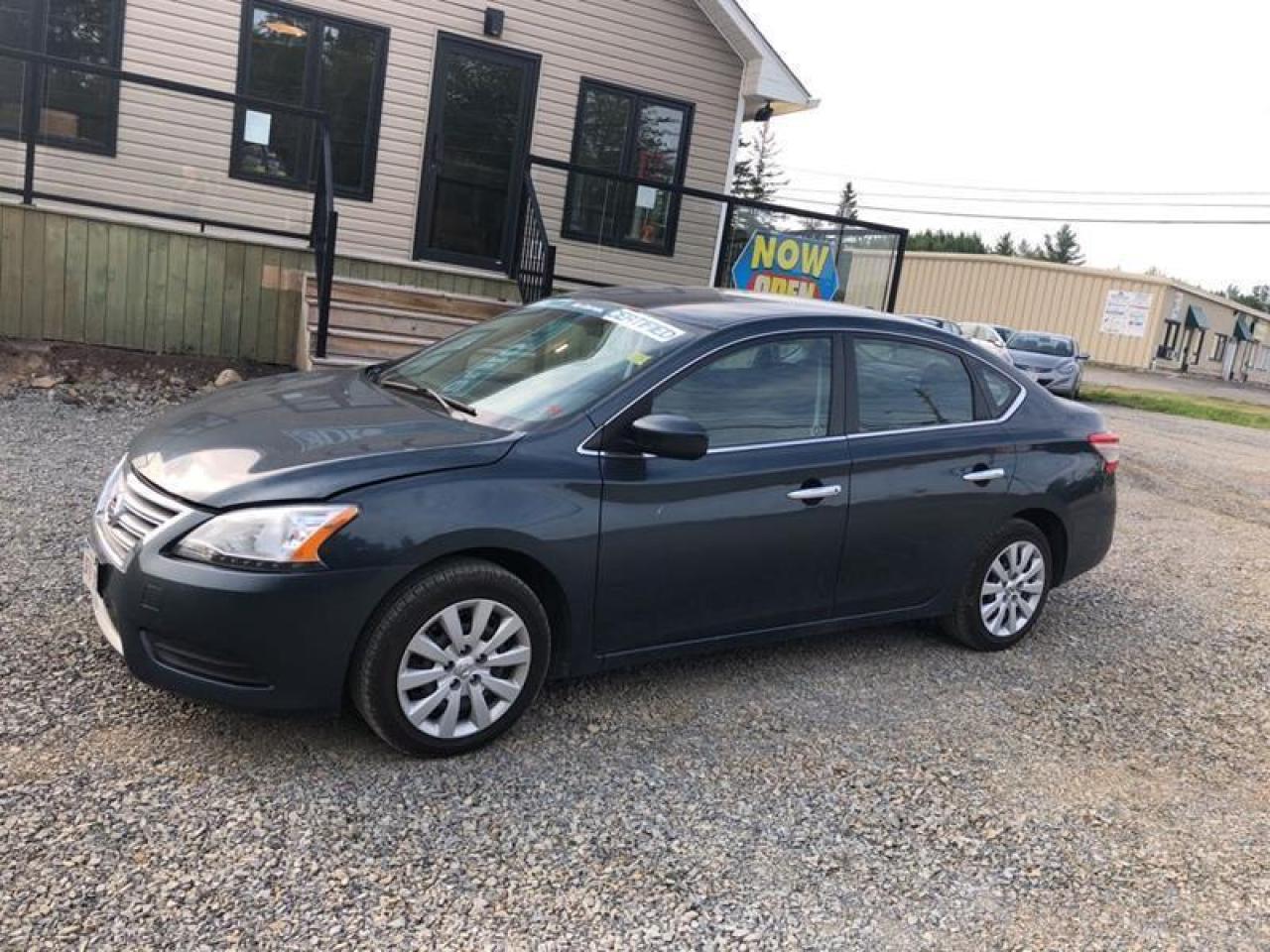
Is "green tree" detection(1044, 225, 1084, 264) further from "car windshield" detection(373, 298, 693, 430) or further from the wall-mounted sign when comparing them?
"car windshield" detection(373, 298, 693, 430)

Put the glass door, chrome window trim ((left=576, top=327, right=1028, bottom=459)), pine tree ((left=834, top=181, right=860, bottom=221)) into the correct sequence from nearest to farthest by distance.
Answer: chrome window trim ((left=576, top=327, right=1028, bottom=459))
the glass door
pine tree ((left=834, top=181, right=860, bottom=221))

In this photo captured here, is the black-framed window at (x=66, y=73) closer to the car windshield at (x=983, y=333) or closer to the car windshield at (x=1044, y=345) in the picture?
the car windshield at (x=983, y=333)

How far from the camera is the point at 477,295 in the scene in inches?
437

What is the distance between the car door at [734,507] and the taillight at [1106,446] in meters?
1.73

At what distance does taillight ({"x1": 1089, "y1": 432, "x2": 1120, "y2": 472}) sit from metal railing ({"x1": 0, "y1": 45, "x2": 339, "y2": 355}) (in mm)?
5913

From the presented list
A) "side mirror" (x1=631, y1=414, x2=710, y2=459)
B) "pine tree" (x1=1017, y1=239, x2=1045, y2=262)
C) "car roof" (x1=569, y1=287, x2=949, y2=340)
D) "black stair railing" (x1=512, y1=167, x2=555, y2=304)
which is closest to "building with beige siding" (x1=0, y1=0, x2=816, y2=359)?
"black stair railing" (x1=512, y1=167, x2=555, y2=304)

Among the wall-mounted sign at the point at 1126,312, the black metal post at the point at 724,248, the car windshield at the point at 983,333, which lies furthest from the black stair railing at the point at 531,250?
the wall-mounted sign at the point at 1126,312

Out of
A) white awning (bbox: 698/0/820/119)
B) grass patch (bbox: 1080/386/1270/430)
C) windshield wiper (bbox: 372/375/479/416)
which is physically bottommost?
grass patch (bbox: 1080/386/1270/430)

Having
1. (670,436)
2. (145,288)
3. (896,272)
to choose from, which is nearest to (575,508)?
(670,436)

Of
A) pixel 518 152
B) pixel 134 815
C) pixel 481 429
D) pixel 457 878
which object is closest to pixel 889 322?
pixel 481 429

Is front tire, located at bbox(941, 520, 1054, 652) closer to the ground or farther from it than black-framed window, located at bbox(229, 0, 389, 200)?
closer to the ground

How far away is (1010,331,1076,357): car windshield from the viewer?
80.7 feet

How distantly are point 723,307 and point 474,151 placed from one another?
7.67 metres

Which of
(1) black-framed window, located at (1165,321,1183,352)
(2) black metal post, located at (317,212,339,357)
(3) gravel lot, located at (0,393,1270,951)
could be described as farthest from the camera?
(1) black-framed window, located at (1165,321,1183,352)
